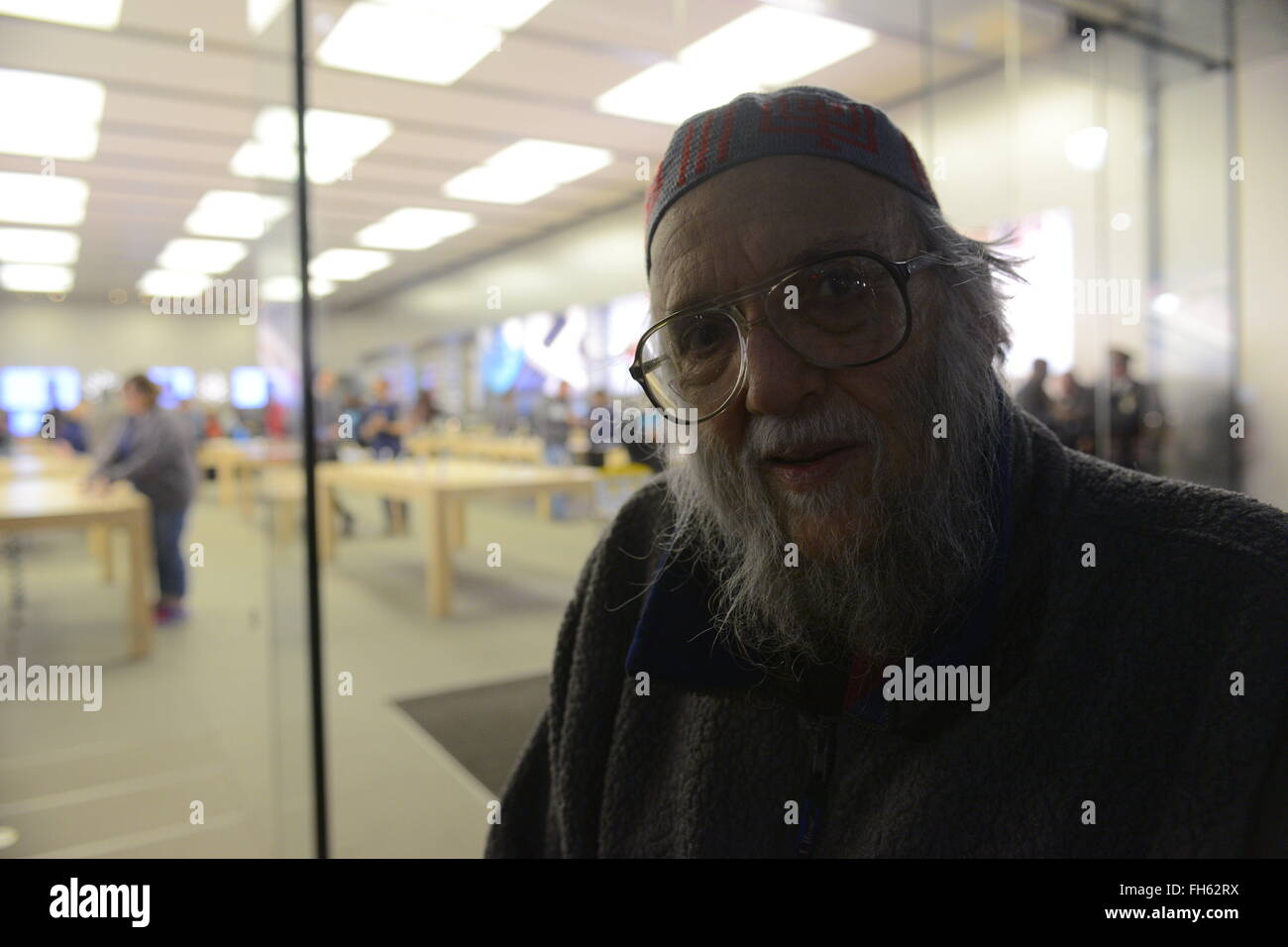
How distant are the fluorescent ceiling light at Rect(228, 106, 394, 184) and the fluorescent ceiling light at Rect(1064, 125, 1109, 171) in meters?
2.99

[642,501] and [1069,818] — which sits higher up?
[642,501]

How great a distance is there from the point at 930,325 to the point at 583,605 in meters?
0.45

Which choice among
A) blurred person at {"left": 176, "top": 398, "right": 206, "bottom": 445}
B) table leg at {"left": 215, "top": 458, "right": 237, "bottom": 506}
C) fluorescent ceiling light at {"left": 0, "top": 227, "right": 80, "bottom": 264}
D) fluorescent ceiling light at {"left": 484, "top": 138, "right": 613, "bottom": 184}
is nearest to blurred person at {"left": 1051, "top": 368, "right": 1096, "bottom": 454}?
fluorescent ceiling light at {"left": 484, "top": 138, "right": 613, "bottom": 184}

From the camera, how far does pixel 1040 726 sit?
1.91ft

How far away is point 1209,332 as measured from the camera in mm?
3291

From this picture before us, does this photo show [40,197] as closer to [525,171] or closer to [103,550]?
[525,171]

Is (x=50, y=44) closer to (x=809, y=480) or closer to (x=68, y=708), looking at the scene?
(x=809, y=480)

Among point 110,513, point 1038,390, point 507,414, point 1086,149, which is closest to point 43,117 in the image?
point 1038,390

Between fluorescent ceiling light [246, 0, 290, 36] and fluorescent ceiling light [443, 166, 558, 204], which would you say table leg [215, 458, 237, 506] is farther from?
fluorescent ceiling light [246, 0, 290, 36]

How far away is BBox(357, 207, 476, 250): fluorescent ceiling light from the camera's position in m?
2.45

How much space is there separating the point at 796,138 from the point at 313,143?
3.62 ft

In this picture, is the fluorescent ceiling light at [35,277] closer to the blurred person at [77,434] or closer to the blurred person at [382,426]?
the blurred person at [382,426]
